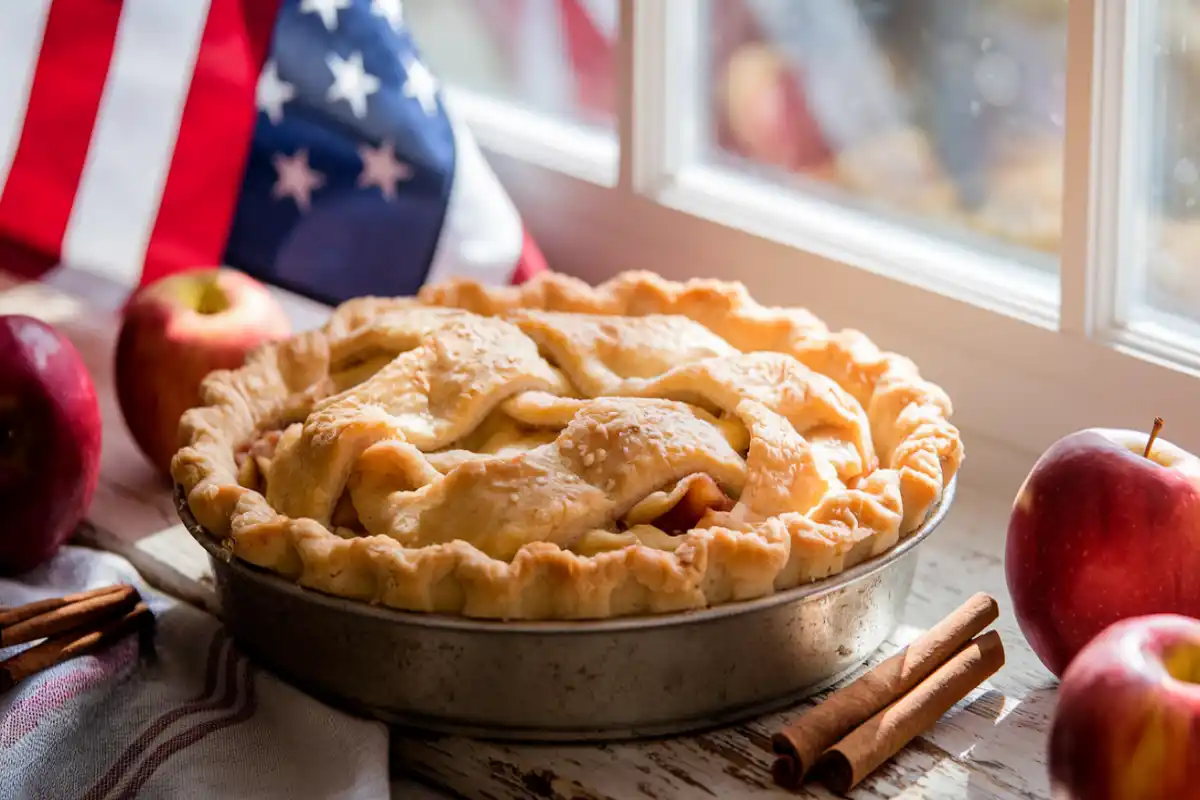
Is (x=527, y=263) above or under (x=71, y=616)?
above

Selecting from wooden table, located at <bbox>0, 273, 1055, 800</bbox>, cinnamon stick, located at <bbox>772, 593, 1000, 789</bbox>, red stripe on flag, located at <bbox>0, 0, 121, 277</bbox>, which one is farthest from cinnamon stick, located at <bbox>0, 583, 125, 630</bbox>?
red stripe on flag, located at <bbox>0, 0, 121, 277</bbox>

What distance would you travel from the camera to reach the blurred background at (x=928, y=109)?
57.8 inches

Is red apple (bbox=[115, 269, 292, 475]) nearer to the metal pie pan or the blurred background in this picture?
the metal pie pan

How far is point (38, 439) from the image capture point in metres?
1.47

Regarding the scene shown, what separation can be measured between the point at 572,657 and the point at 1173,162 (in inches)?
30.4

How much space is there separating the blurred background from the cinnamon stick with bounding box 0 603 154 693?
94cm

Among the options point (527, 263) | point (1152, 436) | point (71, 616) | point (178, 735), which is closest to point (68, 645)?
point (71, 616)

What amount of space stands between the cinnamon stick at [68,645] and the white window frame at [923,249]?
0.82 metres

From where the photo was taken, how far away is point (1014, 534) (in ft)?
4.04

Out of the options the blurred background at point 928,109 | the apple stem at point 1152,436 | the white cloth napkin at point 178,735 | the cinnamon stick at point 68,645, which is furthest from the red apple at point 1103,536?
the cinnamon stick at point 68,645

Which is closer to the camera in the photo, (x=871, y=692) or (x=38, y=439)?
(x=871, y=692)

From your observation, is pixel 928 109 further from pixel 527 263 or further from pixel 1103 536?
pixel 1103 536

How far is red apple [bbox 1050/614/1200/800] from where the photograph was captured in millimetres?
937

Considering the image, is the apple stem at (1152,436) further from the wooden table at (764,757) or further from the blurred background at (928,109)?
the blurred background at (928,109)
